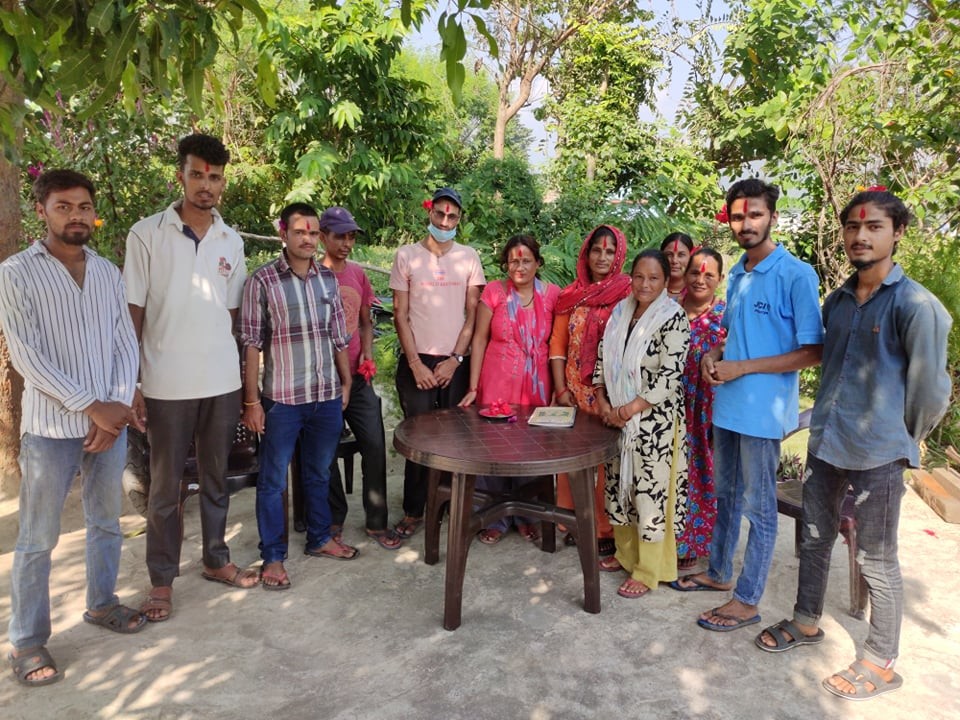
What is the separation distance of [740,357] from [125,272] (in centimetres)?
272

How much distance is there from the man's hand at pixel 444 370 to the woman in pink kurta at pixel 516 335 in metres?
0.15

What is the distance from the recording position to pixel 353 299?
3.88 m

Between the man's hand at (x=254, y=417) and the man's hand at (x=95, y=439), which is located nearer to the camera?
the man's hand at (x=95, y=439)

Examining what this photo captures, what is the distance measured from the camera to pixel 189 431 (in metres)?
3.16

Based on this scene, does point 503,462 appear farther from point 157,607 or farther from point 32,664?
point 32,664

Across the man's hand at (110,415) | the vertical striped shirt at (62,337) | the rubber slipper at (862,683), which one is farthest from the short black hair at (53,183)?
the rubber slipper at (862,683)

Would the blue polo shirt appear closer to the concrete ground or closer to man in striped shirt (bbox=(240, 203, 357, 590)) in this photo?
the concrete ground

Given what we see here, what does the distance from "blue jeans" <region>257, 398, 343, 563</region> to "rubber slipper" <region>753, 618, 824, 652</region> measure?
2.24 metres

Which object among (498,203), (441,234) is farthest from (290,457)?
(498,203)

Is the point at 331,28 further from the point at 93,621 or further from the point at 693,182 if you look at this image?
the point at 93,621

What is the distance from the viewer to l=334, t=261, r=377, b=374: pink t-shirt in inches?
152

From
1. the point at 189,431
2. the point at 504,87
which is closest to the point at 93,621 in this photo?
the point at 189,431

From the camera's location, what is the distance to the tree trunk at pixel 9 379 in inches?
172

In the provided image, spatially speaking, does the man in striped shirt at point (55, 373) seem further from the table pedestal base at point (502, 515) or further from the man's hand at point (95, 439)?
the table pedestal base at point (502, 515)
